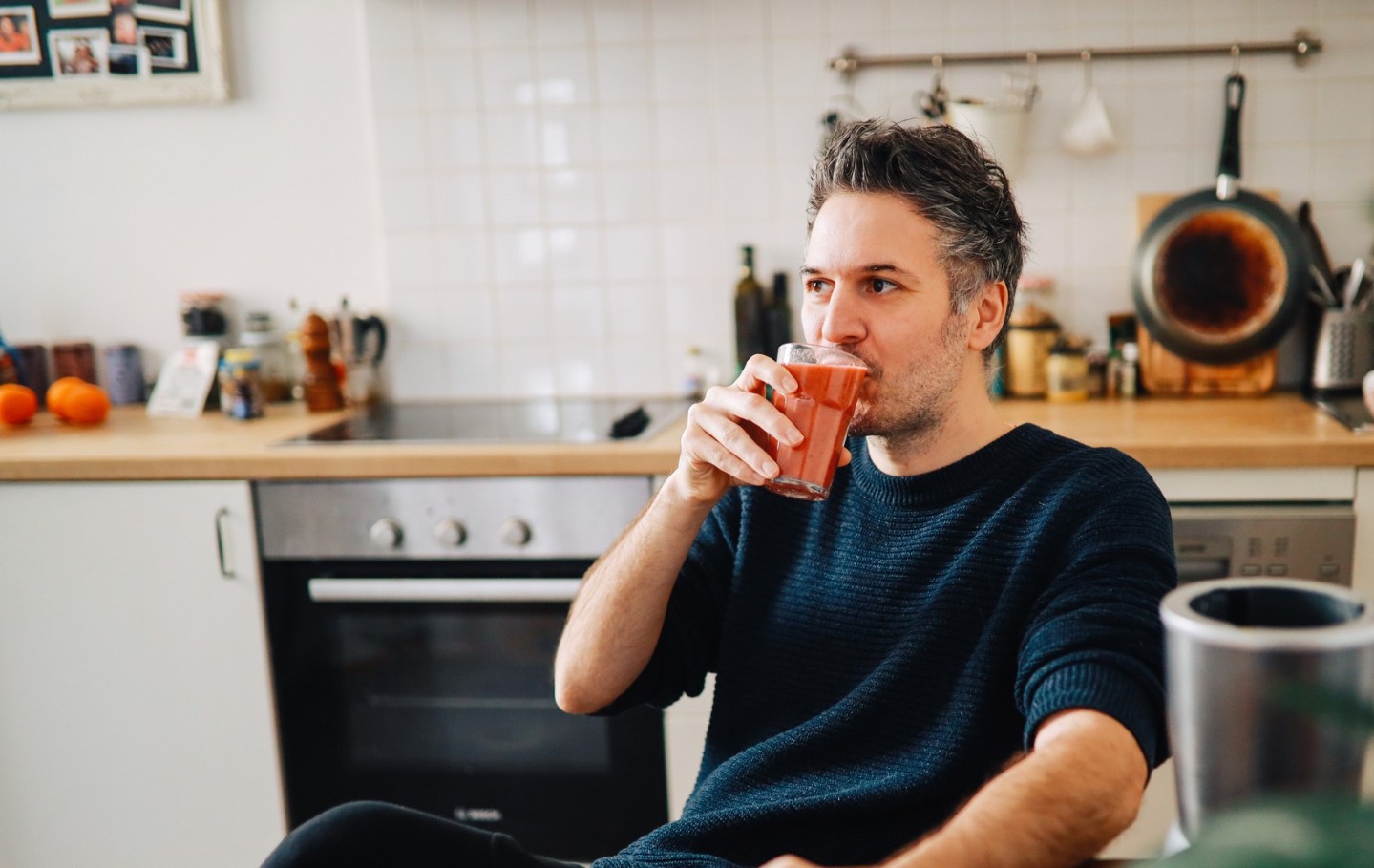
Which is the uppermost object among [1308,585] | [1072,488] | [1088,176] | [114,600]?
[1088,176]

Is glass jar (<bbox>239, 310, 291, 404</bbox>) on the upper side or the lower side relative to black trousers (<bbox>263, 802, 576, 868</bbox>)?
upper

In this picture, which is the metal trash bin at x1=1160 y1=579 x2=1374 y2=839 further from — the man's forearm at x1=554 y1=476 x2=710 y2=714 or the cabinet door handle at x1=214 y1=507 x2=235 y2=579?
the cabinet door handle at x1=214 y1=507 x2=235 y2=579

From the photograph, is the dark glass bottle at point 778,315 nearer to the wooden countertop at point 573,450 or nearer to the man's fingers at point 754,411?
the wooden countertop at point 573,450

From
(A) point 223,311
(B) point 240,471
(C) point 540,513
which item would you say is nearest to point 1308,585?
(C) point 540,513

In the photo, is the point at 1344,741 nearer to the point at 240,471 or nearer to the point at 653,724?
the point at 653,724

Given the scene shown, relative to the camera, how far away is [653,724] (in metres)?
2.18

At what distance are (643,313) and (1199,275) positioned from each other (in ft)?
3.88

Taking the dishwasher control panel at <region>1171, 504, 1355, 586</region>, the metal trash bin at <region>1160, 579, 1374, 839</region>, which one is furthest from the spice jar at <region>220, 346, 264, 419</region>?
the metal trash bin at <region>1160, 579, 1374, 839</region>

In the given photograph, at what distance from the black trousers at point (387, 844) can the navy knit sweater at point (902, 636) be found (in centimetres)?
13

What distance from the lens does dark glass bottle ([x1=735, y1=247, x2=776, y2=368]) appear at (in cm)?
255

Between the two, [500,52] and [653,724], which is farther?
[500,52]

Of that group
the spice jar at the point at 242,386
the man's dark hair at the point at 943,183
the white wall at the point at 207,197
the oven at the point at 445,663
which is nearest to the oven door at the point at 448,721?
the oven at the point at 445,663

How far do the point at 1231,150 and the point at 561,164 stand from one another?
141 centimetres

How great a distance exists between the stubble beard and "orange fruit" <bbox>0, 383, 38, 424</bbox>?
79.4 inches
